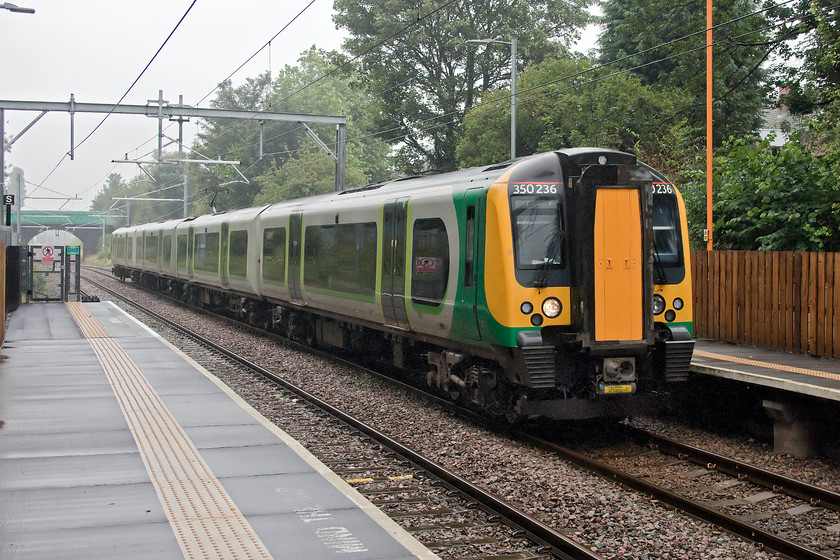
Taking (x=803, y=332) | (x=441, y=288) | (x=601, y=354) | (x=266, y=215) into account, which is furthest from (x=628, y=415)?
(x=266, y=215)

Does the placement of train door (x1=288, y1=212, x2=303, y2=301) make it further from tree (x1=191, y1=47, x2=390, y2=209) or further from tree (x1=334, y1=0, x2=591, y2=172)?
tree (x1=191, y1=47, x2=390, y2=209)

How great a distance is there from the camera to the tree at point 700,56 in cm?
2770

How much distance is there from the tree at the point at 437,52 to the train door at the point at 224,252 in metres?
19.3

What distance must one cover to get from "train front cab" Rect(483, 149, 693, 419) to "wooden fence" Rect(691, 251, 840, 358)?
2810 mm

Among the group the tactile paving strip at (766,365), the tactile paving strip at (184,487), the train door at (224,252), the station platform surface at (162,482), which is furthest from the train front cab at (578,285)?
the train door at (224,252)

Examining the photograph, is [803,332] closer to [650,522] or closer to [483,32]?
[650,522]

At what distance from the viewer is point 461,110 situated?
136 feet

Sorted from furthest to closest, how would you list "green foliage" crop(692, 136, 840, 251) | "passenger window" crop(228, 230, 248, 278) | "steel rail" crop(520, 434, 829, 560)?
1. "passenger window" crop(228, 230, 248, 278)
2. "green foliage" crop(692, 136, 840, 251)
3. "steel rail" crop(520, 434, 829, 560)

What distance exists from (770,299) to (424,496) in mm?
6897

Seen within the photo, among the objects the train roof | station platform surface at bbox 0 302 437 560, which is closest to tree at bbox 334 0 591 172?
the train roof

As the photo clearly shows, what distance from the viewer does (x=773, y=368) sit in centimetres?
1016

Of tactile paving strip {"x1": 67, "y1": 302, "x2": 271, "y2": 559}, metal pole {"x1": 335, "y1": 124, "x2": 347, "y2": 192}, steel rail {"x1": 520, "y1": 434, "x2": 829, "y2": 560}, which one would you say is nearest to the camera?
tactile paving strip {"x1": 67, "y1": 302, "x2": 271, "y2": 559}

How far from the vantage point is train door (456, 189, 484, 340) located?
9703 millimetres

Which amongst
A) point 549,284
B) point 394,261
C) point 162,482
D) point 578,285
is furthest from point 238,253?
point 162,482
